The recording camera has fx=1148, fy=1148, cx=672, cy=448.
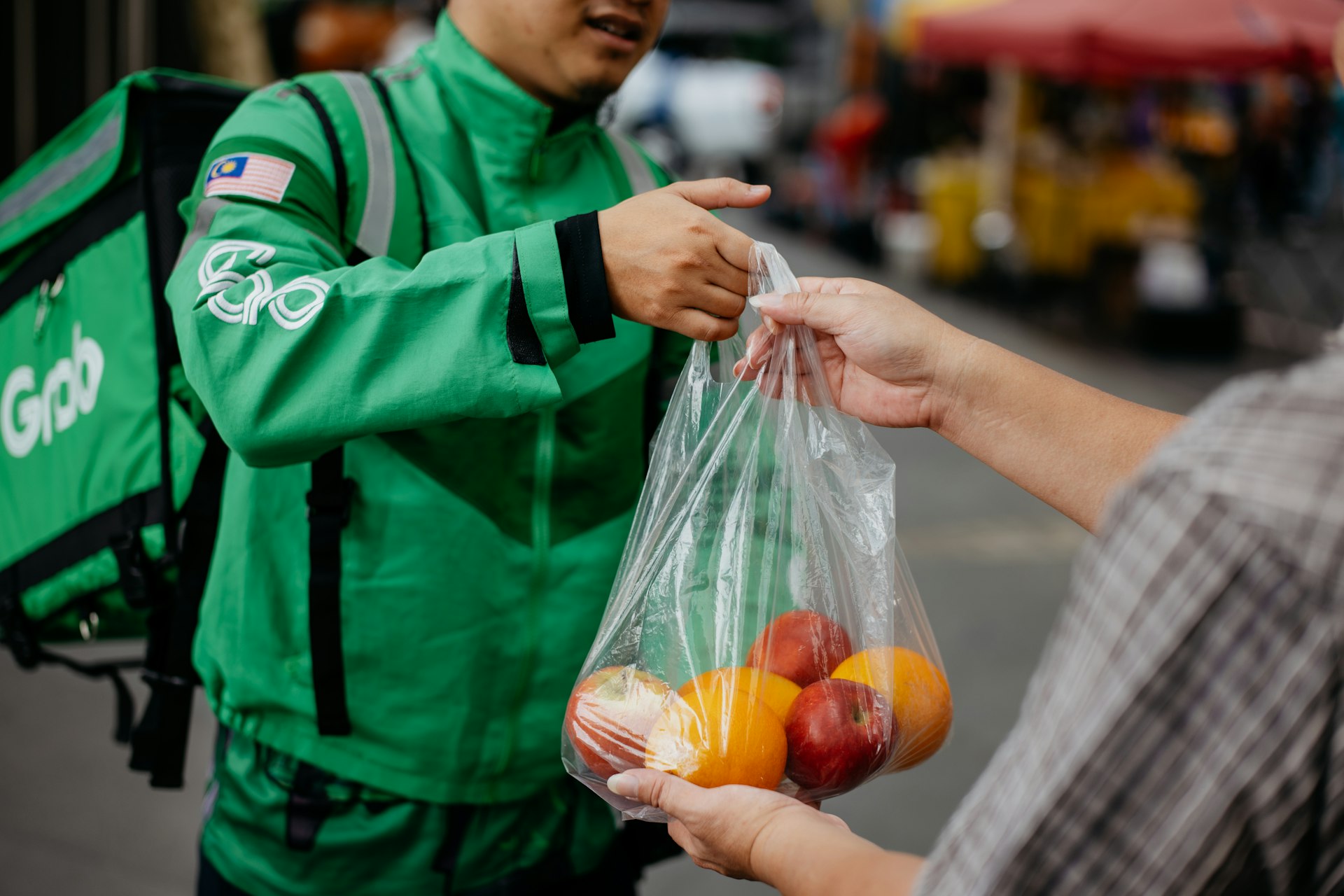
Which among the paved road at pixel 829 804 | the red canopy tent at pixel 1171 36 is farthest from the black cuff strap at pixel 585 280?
the red canopy tent at pixel 1171 36

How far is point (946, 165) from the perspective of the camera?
11781mm

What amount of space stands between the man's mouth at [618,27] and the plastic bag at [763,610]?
0.41 meters

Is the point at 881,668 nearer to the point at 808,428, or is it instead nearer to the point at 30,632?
the point at 808,428

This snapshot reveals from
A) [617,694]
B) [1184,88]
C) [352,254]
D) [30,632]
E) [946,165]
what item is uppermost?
[352,254]

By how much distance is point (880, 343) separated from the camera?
1.37 metres

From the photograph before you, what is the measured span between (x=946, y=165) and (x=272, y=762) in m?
11.3

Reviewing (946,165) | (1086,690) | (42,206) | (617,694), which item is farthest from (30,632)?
(946,165)

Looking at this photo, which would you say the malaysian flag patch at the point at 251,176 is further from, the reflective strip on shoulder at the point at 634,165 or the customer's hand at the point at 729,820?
the customer's hand at the point at 729,820

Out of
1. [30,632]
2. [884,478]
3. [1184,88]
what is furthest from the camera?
[1184,88]

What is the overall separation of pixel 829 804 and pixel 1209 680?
2787mm

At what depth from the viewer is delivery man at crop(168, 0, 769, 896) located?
55.1 inches

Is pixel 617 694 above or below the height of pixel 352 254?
below

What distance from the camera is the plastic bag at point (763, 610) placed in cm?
121

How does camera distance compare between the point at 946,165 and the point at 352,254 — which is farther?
the point at 946,165
